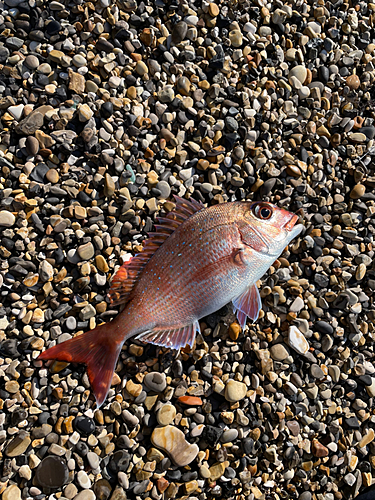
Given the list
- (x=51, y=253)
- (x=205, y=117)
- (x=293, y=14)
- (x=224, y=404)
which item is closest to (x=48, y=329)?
(x=51, y=253)

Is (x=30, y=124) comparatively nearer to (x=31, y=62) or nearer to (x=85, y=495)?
(x=31, y=62)

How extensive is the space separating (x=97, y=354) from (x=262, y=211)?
1309 millimetres

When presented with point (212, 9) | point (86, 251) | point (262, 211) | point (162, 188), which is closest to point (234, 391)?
point (262, 211)

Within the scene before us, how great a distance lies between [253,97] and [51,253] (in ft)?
5.98

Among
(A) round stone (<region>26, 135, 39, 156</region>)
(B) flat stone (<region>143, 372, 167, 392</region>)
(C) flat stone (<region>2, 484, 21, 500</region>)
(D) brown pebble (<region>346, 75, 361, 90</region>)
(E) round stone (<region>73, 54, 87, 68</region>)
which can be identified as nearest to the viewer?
(C) flat stone (<region>2, 484, 21, 500</region>)

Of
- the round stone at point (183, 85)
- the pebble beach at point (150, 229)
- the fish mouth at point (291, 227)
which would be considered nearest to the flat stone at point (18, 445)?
the pebble beach at point (150, 229)

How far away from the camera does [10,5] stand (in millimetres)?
2863

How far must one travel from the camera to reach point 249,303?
2631 mm

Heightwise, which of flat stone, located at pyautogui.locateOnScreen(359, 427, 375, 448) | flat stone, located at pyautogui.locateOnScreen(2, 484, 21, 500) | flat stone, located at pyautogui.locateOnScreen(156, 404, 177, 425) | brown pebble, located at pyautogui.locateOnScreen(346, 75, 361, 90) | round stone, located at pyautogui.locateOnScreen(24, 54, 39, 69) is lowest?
flat stone, located at pyautogui.locateOnScreen(2, 484, 21, 500)

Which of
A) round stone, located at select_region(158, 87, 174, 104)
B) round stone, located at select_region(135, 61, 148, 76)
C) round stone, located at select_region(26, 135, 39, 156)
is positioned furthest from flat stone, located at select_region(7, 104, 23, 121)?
round stone, located at select_region(158, 87, 174, 104)

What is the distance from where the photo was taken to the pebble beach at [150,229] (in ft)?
8.39

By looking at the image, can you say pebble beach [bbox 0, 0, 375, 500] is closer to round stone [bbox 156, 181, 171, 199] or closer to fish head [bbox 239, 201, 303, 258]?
round stone [bbox 156, 181, 171, 199]

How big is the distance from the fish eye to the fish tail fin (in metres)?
1.10

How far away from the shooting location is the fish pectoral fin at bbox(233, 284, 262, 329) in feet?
8.62
